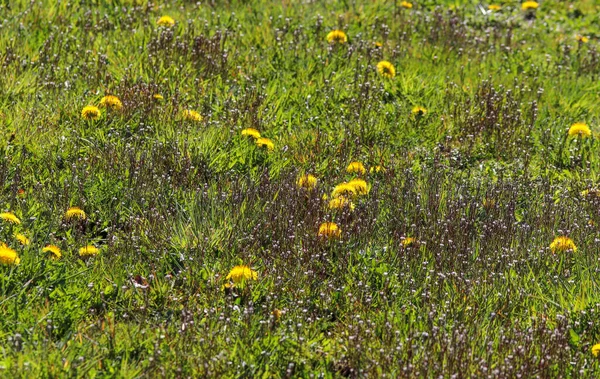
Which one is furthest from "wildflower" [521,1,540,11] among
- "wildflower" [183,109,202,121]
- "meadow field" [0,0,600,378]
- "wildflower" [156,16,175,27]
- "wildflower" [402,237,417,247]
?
"wildflower" [402,237,417,247]

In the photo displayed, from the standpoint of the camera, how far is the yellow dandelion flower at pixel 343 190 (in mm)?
5078

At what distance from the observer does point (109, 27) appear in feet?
23.1

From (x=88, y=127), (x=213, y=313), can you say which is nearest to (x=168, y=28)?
(x=88, y=127)

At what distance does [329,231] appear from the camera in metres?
4.54

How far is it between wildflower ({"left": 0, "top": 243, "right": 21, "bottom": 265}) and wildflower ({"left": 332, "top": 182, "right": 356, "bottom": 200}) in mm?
1918

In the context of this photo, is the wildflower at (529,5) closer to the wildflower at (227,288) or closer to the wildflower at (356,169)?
the wildflower at (356,169)

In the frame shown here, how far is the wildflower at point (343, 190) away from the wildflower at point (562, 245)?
1.20 meters

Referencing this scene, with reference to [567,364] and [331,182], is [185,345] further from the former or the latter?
[331,182]

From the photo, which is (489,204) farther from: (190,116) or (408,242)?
(190,116)

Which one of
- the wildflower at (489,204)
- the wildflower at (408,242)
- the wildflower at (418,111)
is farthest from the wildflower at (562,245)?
the wildflower at (418,111)

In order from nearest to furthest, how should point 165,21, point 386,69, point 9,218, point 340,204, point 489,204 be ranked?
1. point 9,218
2. point 340,204
3. point 489,204
4. point 386,69
5. point 165,21

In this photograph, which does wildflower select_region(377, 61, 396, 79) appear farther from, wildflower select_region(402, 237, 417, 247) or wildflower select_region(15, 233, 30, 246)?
wildflower select_region(15, 233, 30, 246)

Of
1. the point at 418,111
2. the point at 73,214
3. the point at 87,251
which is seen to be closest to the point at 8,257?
the point at 87,251

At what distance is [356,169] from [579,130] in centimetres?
177
